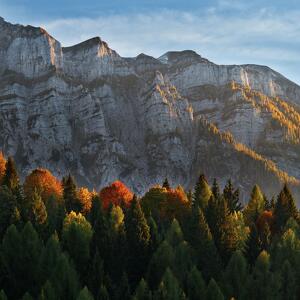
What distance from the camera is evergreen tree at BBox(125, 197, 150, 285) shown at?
300ft

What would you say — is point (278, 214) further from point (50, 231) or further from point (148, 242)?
point (50, 231)

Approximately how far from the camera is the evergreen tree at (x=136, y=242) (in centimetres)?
9156

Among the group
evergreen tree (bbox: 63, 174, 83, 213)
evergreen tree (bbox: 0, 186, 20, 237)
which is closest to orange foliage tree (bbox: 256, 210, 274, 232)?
evergreen tree (bbox: 63, 174, 83, 213)

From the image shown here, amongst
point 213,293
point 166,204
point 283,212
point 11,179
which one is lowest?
point 213,293

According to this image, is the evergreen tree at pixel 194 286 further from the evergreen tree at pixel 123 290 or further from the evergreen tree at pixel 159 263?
the evergreen tree at pixel 123 290

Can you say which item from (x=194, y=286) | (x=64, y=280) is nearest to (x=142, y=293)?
(x=194, y=286)

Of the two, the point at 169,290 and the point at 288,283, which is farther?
the point at 288,283

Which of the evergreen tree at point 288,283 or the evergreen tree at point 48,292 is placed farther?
the evergreen tree at point 288,283

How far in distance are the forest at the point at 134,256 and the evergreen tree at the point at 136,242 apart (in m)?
0.07

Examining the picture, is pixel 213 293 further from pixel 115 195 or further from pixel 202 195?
pixel 115 195

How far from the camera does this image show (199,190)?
122875 millimetres

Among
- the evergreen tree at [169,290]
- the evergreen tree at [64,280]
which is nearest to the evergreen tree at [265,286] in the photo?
the evergreen tree at [169,290]

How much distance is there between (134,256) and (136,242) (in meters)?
2.10

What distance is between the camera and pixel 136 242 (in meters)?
93.1
